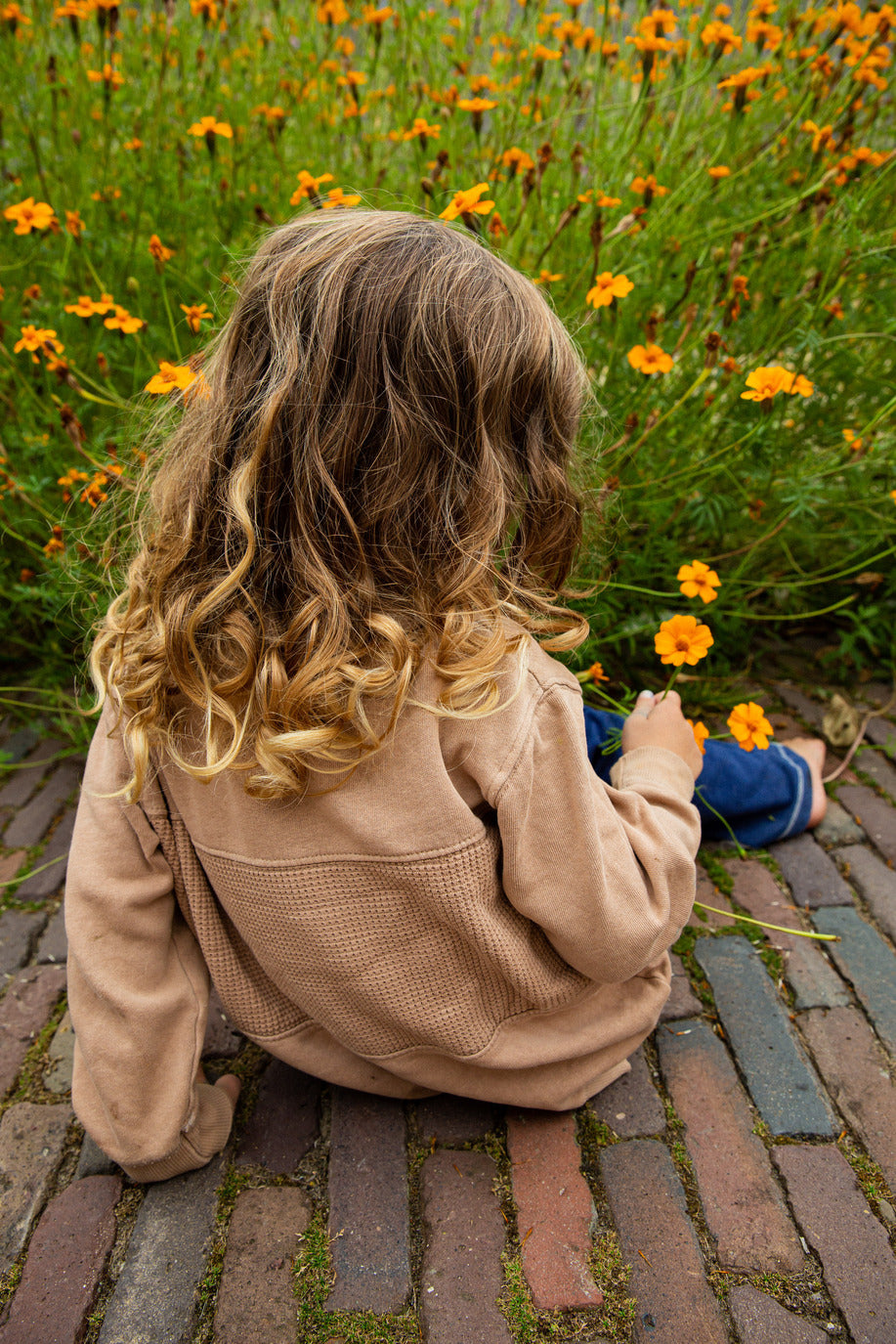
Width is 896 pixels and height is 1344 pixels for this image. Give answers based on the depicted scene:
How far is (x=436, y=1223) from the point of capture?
1.31m

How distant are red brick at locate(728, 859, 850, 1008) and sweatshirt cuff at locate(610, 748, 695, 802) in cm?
52

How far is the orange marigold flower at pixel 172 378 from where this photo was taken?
1.37 metres

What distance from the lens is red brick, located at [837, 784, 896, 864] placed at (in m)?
1.99

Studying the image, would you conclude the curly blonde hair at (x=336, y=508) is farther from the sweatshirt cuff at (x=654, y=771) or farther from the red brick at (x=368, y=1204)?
the red brick at (x=368, y=1204)

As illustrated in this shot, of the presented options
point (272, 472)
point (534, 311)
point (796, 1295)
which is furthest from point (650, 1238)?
point (534, 311)

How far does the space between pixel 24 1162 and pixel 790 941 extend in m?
1.44

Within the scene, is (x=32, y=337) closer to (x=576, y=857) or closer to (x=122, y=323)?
(x=122, y=323)

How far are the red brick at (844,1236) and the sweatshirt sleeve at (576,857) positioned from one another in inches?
17.2

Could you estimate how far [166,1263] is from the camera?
49.9 inches

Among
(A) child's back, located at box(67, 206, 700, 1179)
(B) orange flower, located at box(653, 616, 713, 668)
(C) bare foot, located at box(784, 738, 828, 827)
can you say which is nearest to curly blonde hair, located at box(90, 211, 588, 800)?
(A) child's back, located at box(67, 206, 700, 1179)

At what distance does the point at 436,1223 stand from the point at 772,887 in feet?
3.26

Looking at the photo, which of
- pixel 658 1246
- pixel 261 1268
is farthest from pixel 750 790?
pixel 261 1268

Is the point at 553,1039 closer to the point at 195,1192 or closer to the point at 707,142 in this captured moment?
the point at 195,1192

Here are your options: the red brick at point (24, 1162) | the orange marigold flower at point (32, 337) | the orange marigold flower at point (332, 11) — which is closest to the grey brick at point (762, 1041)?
the red brick at point (24, 1162)
